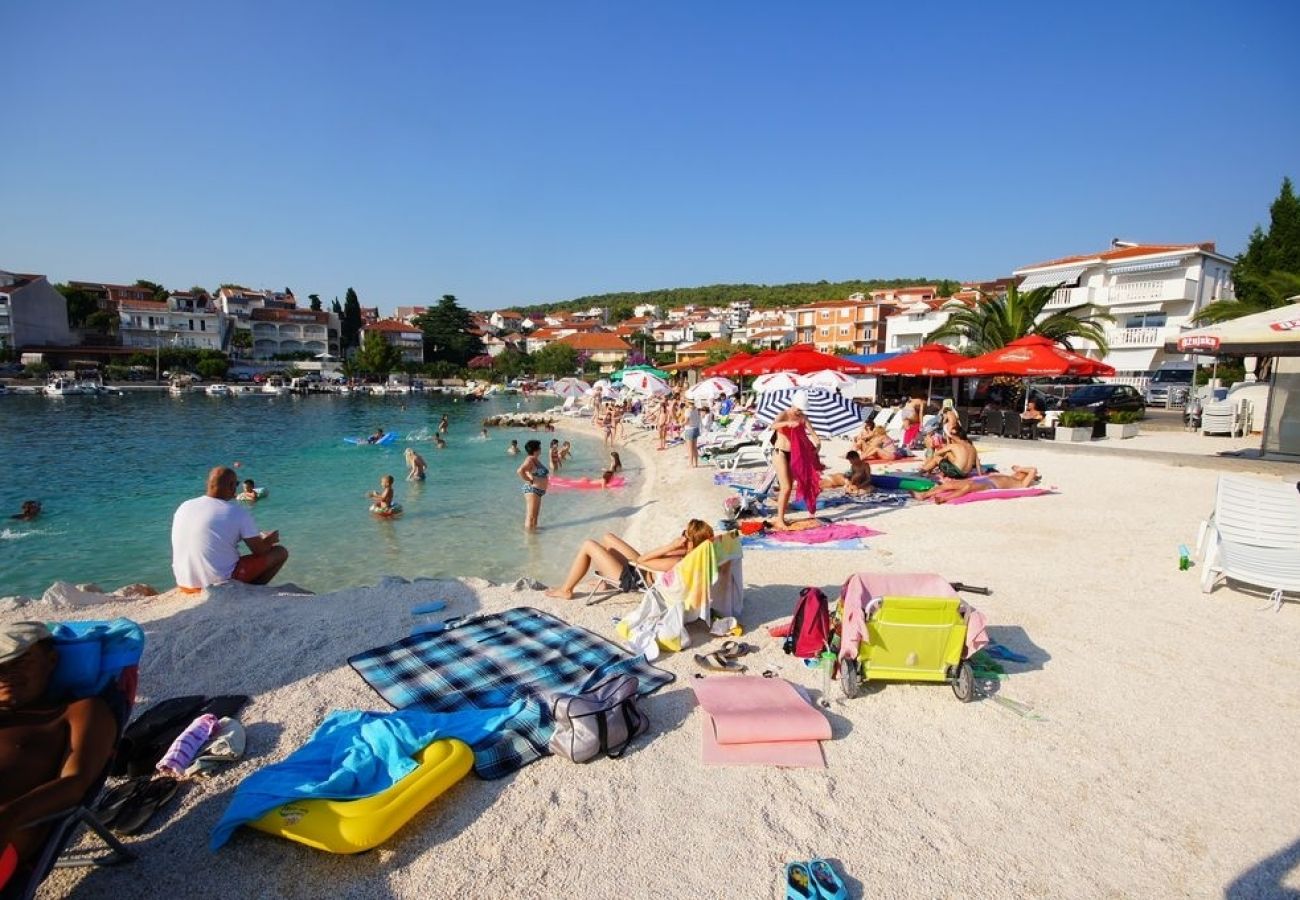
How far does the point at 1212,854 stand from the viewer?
9.34 feet

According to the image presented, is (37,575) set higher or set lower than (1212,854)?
lower

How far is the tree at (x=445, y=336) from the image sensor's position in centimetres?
8425

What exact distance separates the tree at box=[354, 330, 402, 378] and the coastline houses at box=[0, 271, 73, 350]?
28978 mm

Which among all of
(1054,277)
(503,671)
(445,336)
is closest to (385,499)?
(503,671)

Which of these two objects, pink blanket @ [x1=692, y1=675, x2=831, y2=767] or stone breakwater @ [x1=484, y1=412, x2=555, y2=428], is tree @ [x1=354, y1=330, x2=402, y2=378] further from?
pink blanket @ [x1=692, y1=675, x2=831, y2=767]

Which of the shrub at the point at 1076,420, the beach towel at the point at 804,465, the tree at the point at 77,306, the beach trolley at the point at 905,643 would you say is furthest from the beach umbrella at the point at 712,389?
the tree at the point at 77,306

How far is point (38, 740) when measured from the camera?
248 cm

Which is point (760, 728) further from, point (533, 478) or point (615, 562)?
point (533, 478)

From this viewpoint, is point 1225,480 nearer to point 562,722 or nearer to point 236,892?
point 562,722

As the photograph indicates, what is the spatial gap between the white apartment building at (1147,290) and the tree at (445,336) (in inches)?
2618

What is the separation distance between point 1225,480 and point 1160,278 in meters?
36.6

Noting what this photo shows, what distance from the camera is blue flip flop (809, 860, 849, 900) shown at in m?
2.54

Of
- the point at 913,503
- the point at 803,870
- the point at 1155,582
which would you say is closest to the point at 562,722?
the point at 803,870

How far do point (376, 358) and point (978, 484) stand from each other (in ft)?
238
